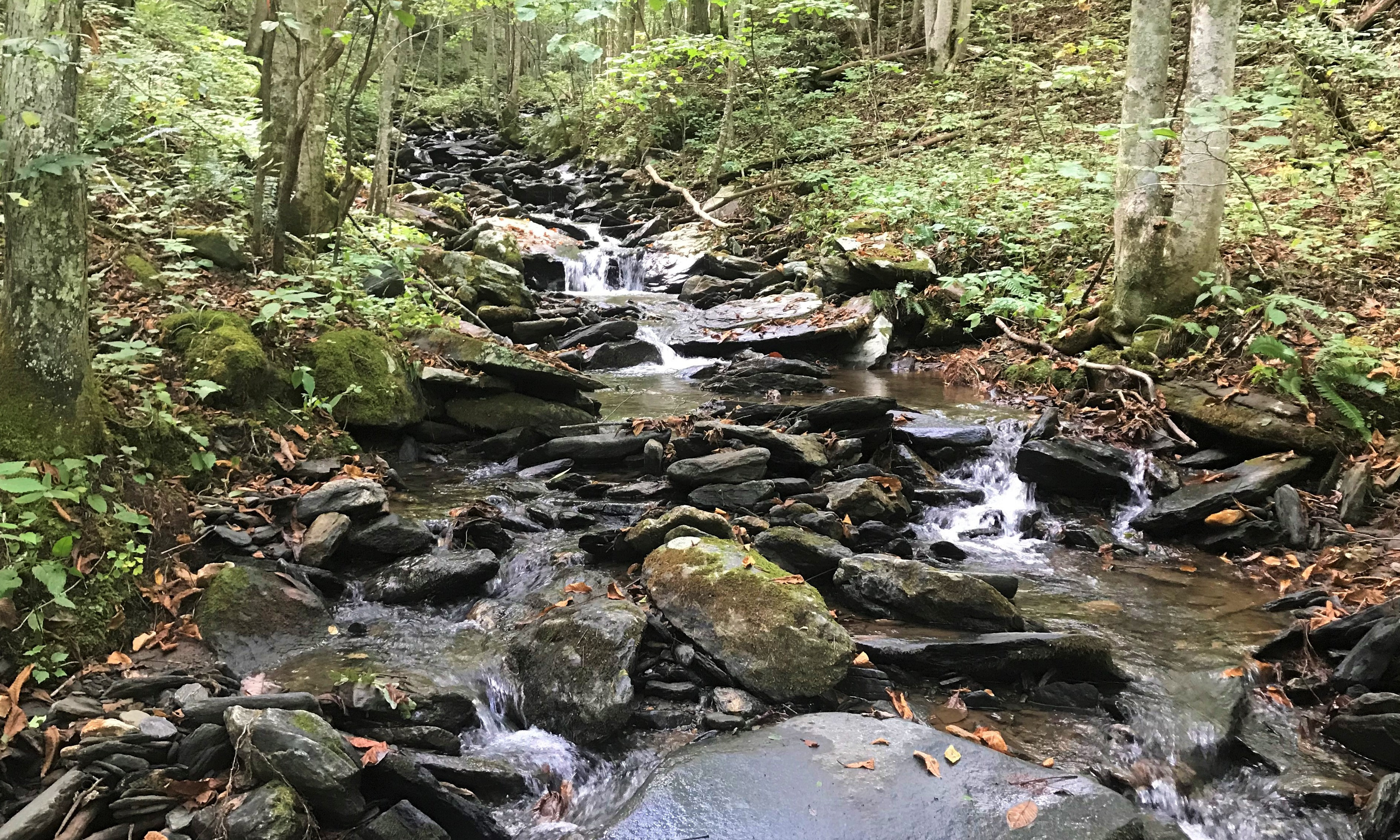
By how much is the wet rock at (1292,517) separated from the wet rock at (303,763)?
668 centimetres

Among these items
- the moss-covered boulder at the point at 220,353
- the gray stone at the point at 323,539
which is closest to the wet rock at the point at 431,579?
the gray stone at the point at 323,539

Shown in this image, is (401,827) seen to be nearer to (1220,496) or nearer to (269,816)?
(269,816)

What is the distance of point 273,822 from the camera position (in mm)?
3090

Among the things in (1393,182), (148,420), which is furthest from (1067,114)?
(148,420)

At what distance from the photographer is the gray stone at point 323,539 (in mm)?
5438

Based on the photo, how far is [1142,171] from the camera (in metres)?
8.52

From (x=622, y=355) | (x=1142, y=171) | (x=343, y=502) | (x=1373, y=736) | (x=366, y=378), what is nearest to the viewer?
(x=1373, y=736)

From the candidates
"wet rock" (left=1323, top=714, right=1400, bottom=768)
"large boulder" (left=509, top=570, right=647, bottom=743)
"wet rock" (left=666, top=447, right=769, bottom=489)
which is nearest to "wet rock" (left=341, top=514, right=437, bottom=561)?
"large boulder" (left=509, top=570, right=647, bottom=743)

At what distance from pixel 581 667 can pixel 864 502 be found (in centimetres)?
315

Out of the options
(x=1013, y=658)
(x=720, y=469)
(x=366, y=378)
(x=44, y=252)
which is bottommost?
(x=1013, y=658)

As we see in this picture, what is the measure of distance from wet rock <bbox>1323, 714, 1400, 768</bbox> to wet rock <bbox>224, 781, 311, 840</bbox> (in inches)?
195

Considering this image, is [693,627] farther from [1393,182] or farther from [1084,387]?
[1393,182]

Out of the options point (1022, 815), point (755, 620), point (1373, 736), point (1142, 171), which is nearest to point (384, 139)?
point (1142, 171)

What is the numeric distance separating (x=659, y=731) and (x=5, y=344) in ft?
13.4
